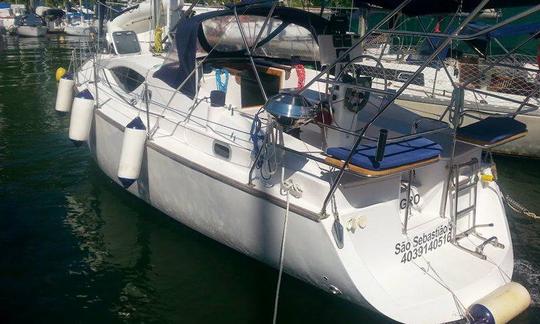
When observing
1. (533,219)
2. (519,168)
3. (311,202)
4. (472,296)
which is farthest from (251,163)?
(519,168)

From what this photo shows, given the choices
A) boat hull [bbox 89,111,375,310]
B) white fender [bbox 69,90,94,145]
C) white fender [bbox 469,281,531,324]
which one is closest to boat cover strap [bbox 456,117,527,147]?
white fender [bbox 469,281,531,324]

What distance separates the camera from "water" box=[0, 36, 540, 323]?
4945 millimetres

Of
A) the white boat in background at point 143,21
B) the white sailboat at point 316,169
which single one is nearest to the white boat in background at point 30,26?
the white boat in background at point 143,21

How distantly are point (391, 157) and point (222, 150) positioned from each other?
1871 mm

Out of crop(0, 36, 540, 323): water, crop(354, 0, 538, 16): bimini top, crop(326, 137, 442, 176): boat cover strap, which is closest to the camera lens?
crop(326, 137, 442, 176): boat cover strap

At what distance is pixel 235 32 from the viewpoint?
6.62 metres

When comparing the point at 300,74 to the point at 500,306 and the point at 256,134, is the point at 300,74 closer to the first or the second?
the point at 256,134

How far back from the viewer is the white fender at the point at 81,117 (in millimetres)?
6867

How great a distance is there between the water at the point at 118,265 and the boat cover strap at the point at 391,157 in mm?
1549

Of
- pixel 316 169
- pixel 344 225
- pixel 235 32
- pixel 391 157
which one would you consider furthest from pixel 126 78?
pixel 391 157

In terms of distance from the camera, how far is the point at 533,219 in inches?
299

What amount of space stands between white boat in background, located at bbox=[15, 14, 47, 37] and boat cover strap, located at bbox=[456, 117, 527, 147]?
1130 inches

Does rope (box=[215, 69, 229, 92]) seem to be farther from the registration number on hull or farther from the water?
the registration number on hull

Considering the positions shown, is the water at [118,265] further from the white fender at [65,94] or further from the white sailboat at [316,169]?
the white fender at [65,94]
